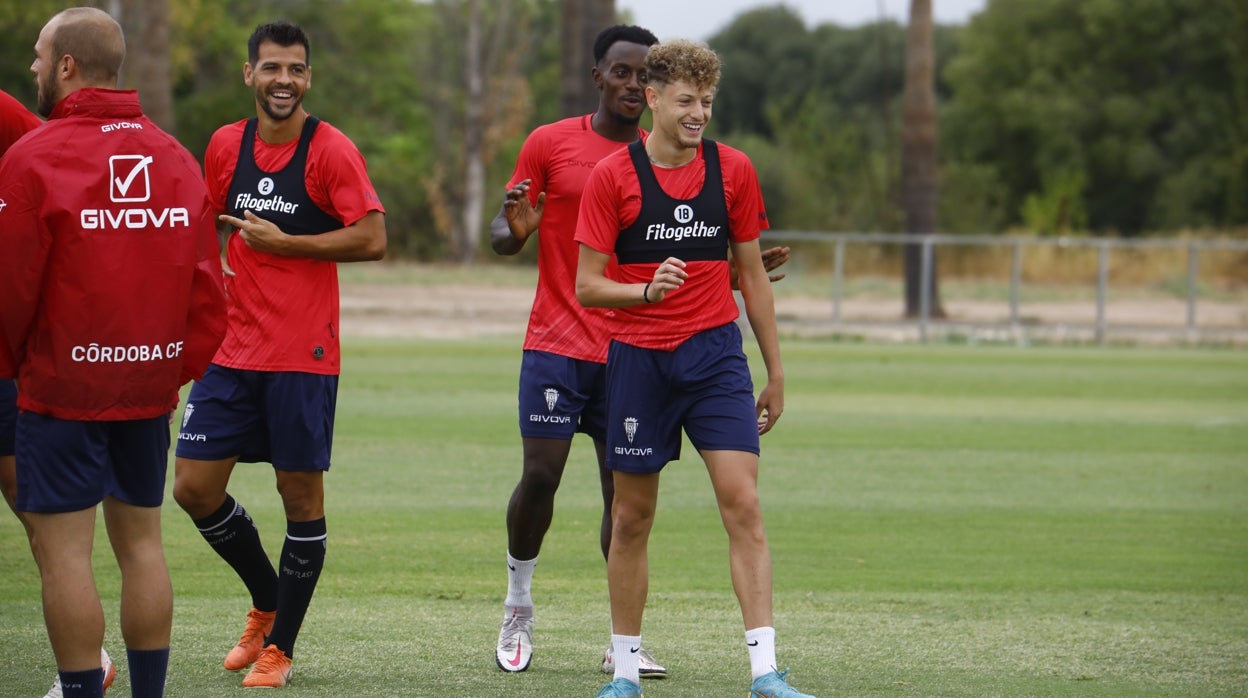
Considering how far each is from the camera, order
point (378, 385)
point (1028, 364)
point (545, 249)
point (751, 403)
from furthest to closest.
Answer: point (1028, 364)
point (378, 385)
point (545, 249)
point (751, 403)

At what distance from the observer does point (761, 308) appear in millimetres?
6340

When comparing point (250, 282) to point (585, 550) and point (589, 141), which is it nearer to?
point (589, 141)

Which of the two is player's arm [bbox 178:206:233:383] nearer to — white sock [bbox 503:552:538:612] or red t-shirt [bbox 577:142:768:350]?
red t-shirt [bbox 577:142:768:350]

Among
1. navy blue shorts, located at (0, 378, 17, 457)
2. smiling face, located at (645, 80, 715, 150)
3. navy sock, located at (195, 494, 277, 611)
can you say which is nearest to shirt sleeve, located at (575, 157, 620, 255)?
smiling face, located at (645, 80, 715, 150)

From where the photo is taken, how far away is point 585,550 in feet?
31.9

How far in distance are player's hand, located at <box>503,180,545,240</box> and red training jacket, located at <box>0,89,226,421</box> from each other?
1.91 metres

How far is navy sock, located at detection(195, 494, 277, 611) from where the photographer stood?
6.71 metres

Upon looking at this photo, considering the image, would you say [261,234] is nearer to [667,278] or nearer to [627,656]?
[667,278]

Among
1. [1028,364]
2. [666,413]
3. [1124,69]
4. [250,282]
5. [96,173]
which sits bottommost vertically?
[1028,364]

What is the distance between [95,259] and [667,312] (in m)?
2.14

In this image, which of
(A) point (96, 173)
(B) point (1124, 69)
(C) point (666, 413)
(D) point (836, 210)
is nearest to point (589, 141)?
(C) point (666, 413)

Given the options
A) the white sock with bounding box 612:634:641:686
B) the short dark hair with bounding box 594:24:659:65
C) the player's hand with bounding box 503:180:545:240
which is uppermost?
the short dark hair with bounding box 594:24:659:65

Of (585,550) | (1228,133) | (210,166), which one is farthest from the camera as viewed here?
(1228,133)

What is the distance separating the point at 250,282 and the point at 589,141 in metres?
1.68
